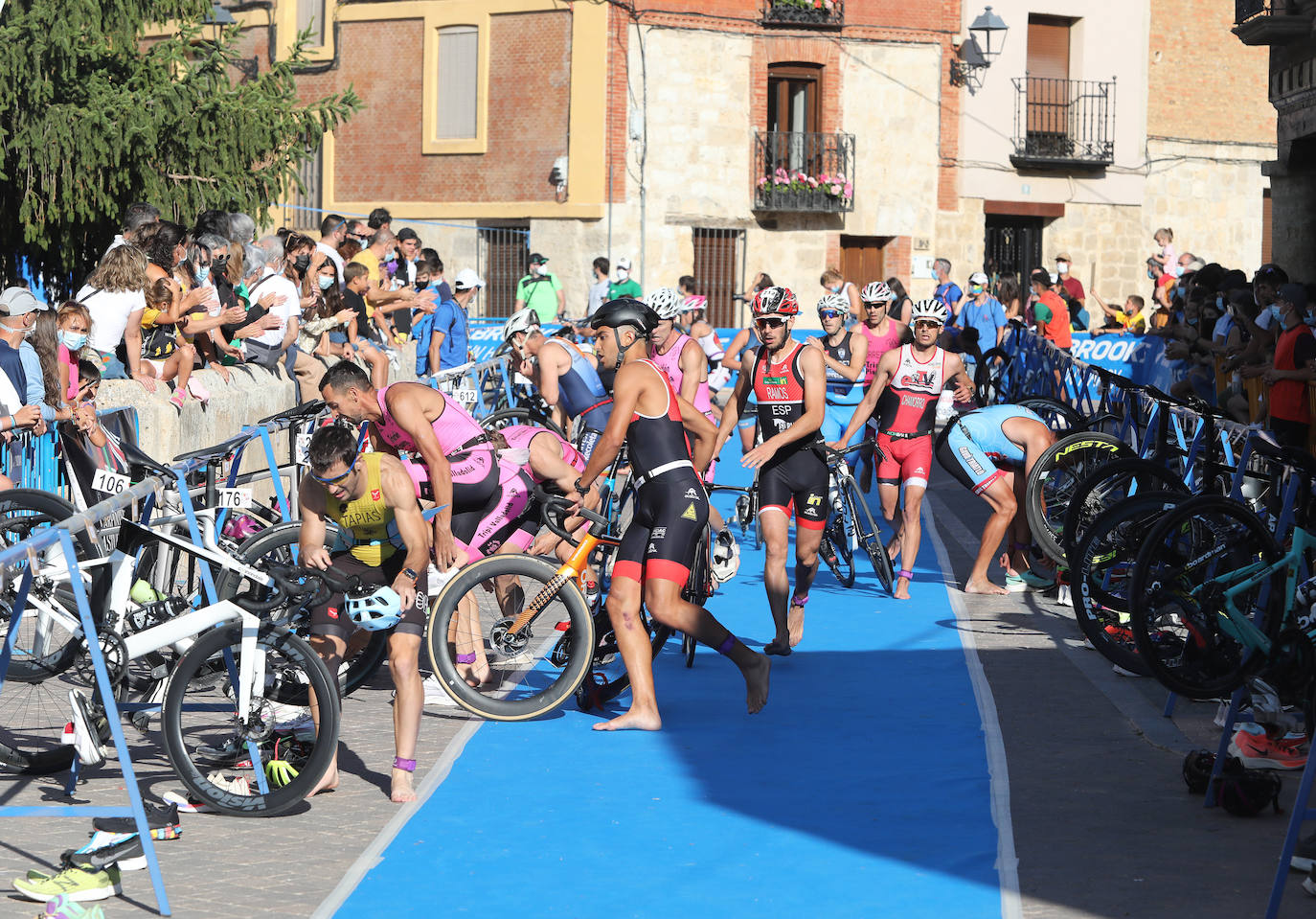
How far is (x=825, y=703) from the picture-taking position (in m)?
9.02

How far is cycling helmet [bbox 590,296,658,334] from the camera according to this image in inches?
338

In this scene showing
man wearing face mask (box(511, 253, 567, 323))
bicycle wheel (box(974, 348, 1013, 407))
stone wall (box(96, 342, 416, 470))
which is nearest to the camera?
stone wall (box(96, 342, 416, 470))

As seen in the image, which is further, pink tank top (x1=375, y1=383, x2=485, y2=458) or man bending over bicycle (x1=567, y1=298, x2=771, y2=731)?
pink tank top (x1=375, y1=383, x2=485, y2=458)

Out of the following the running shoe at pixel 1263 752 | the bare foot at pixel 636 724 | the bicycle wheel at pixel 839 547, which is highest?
the bicycle wheel at pixel 839 547

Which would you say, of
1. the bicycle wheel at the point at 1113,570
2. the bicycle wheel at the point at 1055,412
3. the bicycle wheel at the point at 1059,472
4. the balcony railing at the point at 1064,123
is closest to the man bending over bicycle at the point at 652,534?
the bicycle wheel at the point at 1113,570

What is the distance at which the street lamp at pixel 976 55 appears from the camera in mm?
34125

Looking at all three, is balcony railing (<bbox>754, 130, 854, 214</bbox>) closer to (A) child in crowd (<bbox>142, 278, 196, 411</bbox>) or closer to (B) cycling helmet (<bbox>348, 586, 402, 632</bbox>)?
(A) child in crowd (<bbox>142, 278, 196, 411</bbox>)

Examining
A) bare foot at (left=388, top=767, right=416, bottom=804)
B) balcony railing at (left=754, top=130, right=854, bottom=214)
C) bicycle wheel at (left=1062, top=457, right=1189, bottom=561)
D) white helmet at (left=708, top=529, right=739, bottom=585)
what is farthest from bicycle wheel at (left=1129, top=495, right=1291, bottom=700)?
balcony railing at (left=754, top=130, right=854, bottom=214)

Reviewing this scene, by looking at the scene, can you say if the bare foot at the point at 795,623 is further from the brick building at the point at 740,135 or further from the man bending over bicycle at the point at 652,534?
the brick building at the point at 740,135

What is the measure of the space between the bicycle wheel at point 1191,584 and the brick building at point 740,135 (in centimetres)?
2526

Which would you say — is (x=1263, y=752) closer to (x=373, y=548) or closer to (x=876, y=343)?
(x=373, y=548)

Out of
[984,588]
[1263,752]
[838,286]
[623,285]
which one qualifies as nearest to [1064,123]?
[623,285]

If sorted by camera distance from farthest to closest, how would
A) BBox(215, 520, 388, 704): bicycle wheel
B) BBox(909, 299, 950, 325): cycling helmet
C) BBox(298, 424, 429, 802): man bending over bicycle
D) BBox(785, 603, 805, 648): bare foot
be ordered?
BBox(909, 299, 950, 325): cycling helmet
BBox(785, 603, 805, 648): bare foot
BBox(215, 520, 388, 704): bicycle wheel
BBox(298, 424, 429, 802): man bending over bicycle

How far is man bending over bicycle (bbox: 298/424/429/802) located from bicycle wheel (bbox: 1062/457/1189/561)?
12.7 feet
